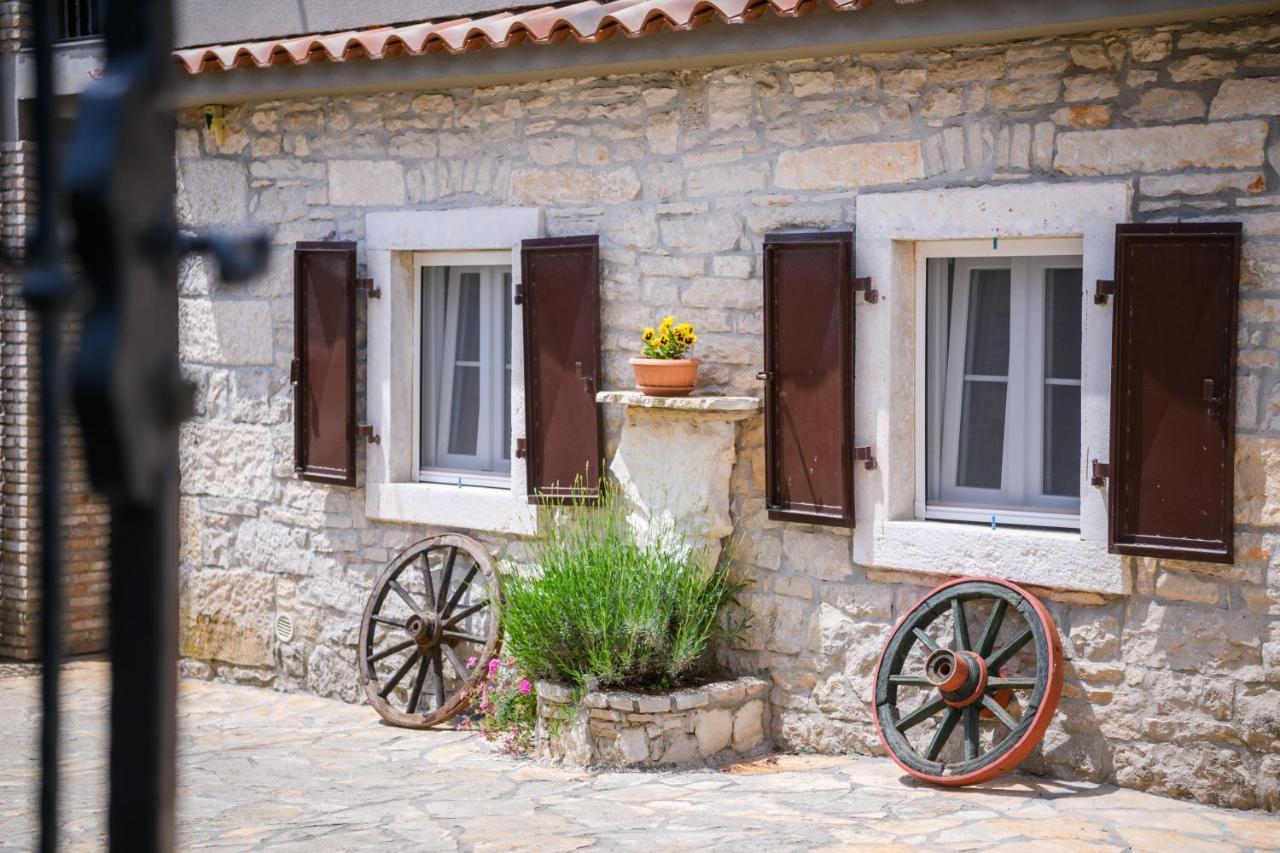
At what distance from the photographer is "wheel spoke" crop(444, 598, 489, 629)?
7895 millimetres

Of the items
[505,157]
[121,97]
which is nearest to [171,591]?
[121,97]

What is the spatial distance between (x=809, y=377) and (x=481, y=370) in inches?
86.6

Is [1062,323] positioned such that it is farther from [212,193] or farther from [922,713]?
[212,193]

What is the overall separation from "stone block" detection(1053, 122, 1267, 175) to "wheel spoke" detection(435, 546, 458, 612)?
366cm

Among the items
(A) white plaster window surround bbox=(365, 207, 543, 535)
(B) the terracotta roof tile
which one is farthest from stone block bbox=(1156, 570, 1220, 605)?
(A) white plaster window surround bbox=(365, 207, 543, 535)

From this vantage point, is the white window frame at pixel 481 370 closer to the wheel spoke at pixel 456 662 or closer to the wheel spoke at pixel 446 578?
the wheel spoke at pixel 446 578

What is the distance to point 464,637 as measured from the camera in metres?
7.95

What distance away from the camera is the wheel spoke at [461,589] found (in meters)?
7.98

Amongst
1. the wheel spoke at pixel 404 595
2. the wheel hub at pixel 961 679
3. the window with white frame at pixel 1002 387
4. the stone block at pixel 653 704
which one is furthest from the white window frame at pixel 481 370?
the wheel hub at pixel 961 679

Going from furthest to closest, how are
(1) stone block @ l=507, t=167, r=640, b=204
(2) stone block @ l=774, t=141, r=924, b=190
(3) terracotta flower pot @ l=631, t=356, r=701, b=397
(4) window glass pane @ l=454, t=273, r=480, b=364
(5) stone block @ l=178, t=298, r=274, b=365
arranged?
(5) stone block @ l=178, t=298, r=274, b=365 → (4) window glass pane @ l=454, t=273, r=480, b=364 → (1) stone block @ l=507, t=167, r=640, b=204 → (3) terracotta flower pot @ l=631, t=356, r=701, b=397 → (2) stone block @ l=774, t=141, r=924, b=190

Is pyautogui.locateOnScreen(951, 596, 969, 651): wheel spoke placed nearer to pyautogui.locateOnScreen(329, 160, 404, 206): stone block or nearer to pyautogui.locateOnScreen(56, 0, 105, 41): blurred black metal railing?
pyautogui.locateOnScreen(329, 160, 404, 206): stone block

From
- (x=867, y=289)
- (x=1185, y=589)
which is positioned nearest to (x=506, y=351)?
(x=867, y=289)

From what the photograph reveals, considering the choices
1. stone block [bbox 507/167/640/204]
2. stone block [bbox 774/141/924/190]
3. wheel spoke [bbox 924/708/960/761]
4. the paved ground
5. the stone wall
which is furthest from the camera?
stone block [bbox 507/167/640/204]

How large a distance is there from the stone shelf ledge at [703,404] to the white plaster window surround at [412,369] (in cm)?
97
